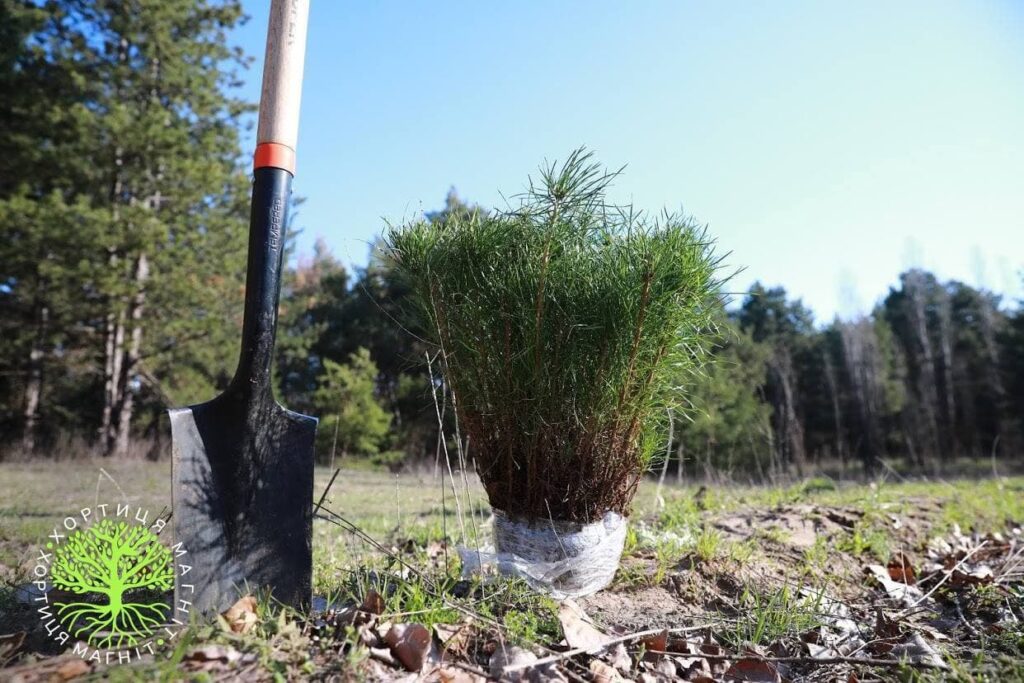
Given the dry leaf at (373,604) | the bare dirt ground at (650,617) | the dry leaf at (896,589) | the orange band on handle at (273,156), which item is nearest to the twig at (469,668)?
the bare dirt ground at (650,617)

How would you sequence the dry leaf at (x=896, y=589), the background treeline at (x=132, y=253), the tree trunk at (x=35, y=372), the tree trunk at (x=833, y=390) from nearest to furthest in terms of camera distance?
1. the dry leaf at (x=896, y=589)
2. the background treeline at (x=132, y=253)
3. the tree trunk at (x=35, y=372)
4. the tree trunk at (x=833, y=390)

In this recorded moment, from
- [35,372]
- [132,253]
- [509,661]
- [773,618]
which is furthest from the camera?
[35,372]

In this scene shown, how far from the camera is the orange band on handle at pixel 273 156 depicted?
66.8 inches

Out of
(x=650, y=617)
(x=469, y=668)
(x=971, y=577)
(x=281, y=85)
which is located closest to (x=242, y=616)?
(x=469, y=668)

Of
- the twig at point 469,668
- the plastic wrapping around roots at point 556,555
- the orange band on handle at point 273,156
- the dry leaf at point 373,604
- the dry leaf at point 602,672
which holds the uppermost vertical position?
the orange band on handle at point 273,156

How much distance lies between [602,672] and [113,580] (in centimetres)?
120

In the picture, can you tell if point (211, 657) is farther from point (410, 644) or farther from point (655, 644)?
point (655, 644)

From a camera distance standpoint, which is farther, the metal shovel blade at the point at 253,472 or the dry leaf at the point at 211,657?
the metal shovel blade at the point at 253,472

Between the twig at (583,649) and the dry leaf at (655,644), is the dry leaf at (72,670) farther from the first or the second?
the dry leaf at (655,644)

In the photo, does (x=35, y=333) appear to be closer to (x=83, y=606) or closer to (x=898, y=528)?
(x=83, y=606)

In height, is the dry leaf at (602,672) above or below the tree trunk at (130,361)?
below

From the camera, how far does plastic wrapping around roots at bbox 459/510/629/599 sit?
68.9 inches

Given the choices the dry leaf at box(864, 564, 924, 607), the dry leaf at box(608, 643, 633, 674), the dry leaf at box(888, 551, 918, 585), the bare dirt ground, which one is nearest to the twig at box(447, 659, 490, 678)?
the bare dirt ground
